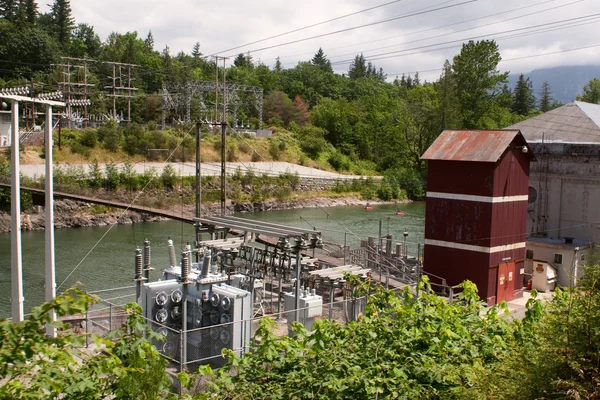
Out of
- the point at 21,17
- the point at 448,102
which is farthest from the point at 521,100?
the point at 21,17

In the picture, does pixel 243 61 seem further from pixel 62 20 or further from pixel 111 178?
pixel 111 178

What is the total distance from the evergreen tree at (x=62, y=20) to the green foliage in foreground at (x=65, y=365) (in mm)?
73097

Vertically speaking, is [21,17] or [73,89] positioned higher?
[21,17]

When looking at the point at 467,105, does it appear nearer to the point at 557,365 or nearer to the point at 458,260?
the point at 458,260

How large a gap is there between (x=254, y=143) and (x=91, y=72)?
69.5ft

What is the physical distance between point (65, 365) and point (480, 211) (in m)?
11.9

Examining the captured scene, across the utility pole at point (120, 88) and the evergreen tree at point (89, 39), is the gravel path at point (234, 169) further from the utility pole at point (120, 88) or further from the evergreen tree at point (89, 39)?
the evergreen tree at point (89, 39)

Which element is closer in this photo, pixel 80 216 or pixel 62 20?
pixel 80 216

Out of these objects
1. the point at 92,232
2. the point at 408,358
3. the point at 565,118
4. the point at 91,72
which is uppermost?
the point at 91,72

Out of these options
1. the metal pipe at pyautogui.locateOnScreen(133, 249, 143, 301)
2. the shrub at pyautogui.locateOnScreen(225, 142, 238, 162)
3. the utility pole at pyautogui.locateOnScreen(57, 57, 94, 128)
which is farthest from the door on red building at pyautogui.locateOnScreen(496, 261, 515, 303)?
the utility pole at pyautogui.locateOnScreen(57, 57, 94, 128)

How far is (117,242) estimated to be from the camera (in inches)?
1099

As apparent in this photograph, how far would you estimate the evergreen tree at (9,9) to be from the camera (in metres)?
67.2

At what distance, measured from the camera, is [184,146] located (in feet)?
154

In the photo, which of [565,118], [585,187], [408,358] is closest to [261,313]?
[408,358]
